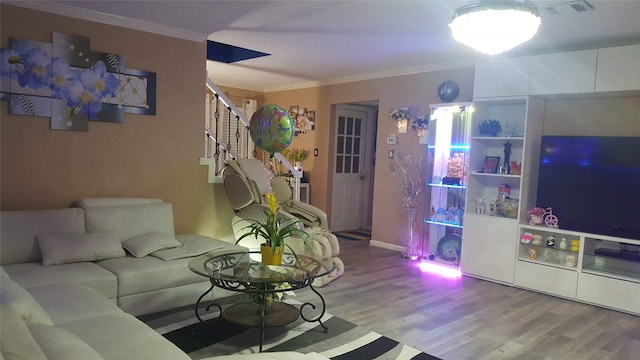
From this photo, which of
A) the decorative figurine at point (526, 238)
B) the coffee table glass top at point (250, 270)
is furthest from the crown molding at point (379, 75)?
the coffee table glass top at point (250, 270)

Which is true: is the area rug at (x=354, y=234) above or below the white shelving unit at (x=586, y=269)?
below

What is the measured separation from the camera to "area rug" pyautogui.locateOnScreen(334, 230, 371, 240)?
6.76 m

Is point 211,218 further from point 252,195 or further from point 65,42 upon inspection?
point 65,42

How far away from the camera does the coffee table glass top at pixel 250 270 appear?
8.99ft

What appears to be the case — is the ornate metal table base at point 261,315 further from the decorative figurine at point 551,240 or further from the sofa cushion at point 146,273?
the decorative figurine at point 551,240

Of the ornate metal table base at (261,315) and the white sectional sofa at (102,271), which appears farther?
the ornate metal table base at (261,315)

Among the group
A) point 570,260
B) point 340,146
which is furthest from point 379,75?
point 570,260


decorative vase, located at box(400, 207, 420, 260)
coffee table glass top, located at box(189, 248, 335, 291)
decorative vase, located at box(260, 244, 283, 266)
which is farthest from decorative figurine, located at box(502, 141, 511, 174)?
decorative vase, located at box(260, 244, 283, 266)

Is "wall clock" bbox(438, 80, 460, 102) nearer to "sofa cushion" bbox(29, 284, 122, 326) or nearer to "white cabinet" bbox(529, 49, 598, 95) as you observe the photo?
"white cabinet" bbox(529, 49, 598, 95)

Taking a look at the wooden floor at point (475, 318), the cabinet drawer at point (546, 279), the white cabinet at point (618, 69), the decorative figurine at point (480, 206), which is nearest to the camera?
the wooden floor at point (475, 318)

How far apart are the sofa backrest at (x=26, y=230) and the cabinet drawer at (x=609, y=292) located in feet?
14.8

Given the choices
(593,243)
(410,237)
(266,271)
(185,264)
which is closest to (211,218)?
(185,264)

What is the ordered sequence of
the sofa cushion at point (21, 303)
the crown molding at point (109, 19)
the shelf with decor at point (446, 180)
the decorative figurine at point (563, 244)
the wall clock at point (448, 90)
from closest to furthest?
the sofa cushion at point (21, 303), the crown molding at point (109, 19), the decorative figurine at point (563, 244), the shelf with decor at point (446, 180), the wall clock at point (448, 90)

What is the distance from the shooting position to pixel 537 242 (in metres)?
4.46
